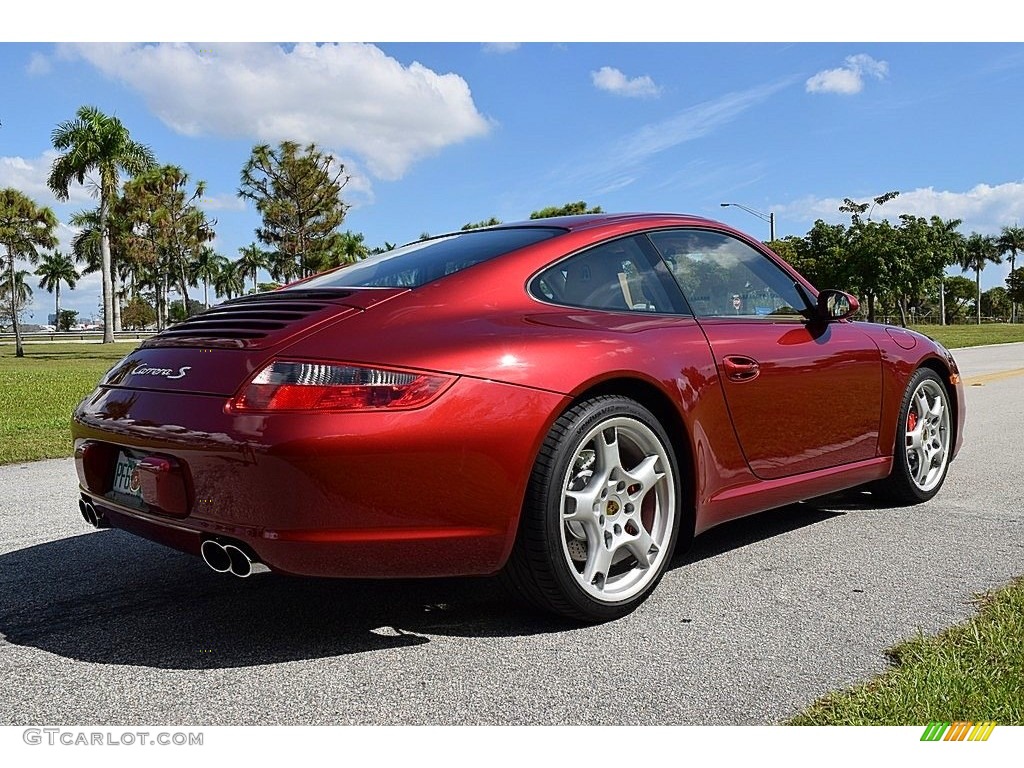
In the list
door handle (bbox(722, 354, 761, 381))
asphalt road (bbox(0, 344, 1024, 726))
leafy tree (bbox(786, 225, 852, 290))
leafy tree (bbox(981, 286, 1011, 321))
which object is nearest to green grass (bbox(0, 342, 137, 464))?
asphalt road (bbox(0, 344, 1024, 726))

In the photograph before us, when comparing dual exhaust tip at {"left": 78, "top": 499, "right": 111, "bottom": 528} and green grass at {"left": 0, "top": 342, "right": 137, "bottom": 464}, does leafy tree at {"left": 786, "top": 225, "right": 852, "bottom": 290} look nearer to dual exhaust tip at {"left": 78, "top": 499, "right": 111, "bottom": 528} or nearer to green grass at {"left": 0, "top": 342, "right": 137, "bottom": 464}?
green grass at {"left": 0, "top": 342, "right": 137, "bottom": 464}

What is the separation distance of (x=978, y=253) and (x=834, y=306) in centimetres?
11456

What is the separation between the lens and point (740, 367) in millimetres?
3520

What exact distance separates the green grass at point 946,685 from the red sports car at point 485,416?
2.87ft

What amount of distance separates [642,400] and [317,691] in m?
1.45

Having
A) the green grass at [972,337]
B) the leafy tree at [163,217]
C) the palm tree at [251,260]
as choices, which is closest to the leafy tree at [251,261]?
the palm tree at [251,260]

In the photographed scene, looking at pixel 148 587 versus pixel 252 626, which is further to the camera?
pixel 148 587

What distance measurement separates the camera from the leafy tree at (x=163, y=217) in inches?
1881

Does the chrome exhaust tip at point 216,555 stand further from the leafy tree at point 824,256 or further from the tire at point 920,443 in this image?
the leafy tree at point 824,256

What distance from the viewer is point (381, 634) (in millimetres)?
2955

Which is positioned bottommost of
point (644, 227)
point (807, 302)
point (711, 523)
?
point (711, 523)

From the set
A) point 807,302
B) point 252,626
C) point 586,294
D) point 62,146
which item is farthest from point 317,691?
point 62,146
